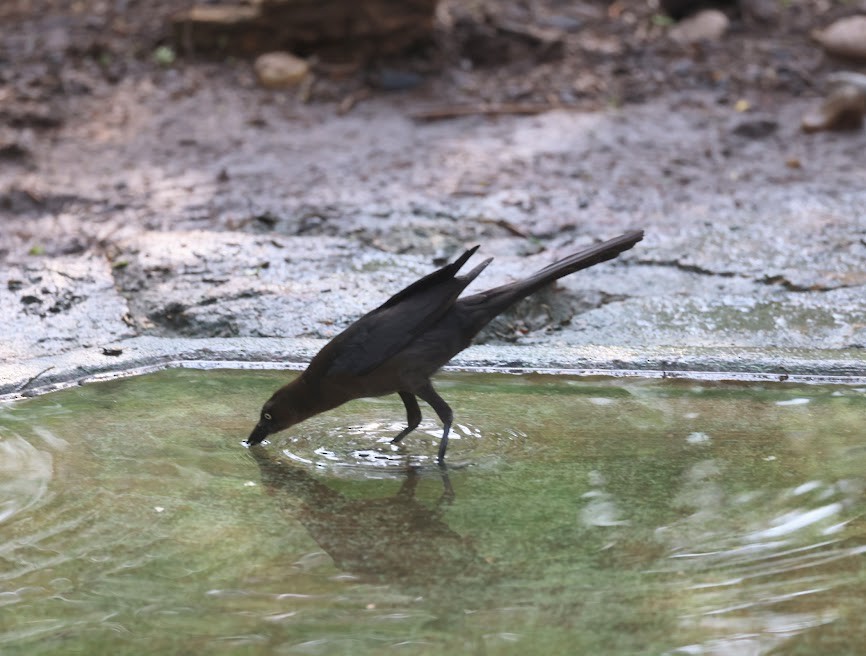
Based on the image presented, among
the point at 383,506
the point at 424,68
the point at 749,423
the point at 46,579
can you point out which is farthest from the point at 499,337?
the point at 424,68

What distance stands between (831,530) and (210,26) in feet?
26.2

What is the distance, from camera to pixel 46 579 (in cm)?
275

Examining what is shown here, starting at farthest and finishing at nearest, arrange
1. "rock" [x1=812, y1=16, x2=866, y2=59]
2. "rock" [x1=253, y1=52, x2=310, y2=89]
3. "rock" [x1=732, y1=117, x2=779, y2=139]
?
1. "rock" [x1=253, y1=52, x2=310, y2=89]
2. "rock" [x1=812, y1=16, x2=866, y2=59]
3. "rock" [x1=732, y1=117, x2=779, y2=139]

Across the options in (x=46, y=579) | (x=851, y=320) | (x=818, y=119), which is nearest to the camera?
(x=46, y=579)

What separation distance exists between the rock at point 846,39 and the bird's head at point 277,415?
736 cm

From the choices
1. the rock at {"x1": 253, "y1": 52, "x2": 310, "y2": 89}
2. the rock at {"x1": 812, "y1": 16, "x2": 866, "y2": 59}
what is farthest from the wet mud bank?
the rock at {"x1": 812, "y1": 16, "x2": 866, "y2": 59}

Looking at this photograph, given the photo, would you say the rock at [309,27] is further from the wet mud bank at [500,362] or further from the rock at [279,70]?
the wet mud bank at [500,362]

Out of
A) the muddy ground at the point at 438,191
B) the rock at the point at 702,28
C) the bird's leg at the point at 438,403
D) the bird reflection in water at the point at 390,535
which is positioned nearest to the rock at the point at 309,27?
the muddy ground at the point at 438,191

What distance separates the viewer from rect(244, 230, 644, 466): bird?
11.4ft

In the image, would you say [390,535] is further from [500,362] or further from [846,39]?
[846,39]

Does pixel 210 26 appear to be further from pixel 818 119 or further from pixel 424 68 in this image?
pixel 818 119

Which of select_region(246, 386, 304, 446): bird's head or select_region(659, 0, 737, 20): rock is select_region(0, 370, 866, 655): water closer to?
select_region(246, 386, 304, 446): bird's head

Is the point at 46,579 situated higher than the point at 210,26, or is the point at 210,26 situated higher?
the point at 210,26

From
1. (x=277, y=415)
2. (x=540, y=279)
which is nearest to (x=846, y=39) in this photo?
(x=540, y=279)
